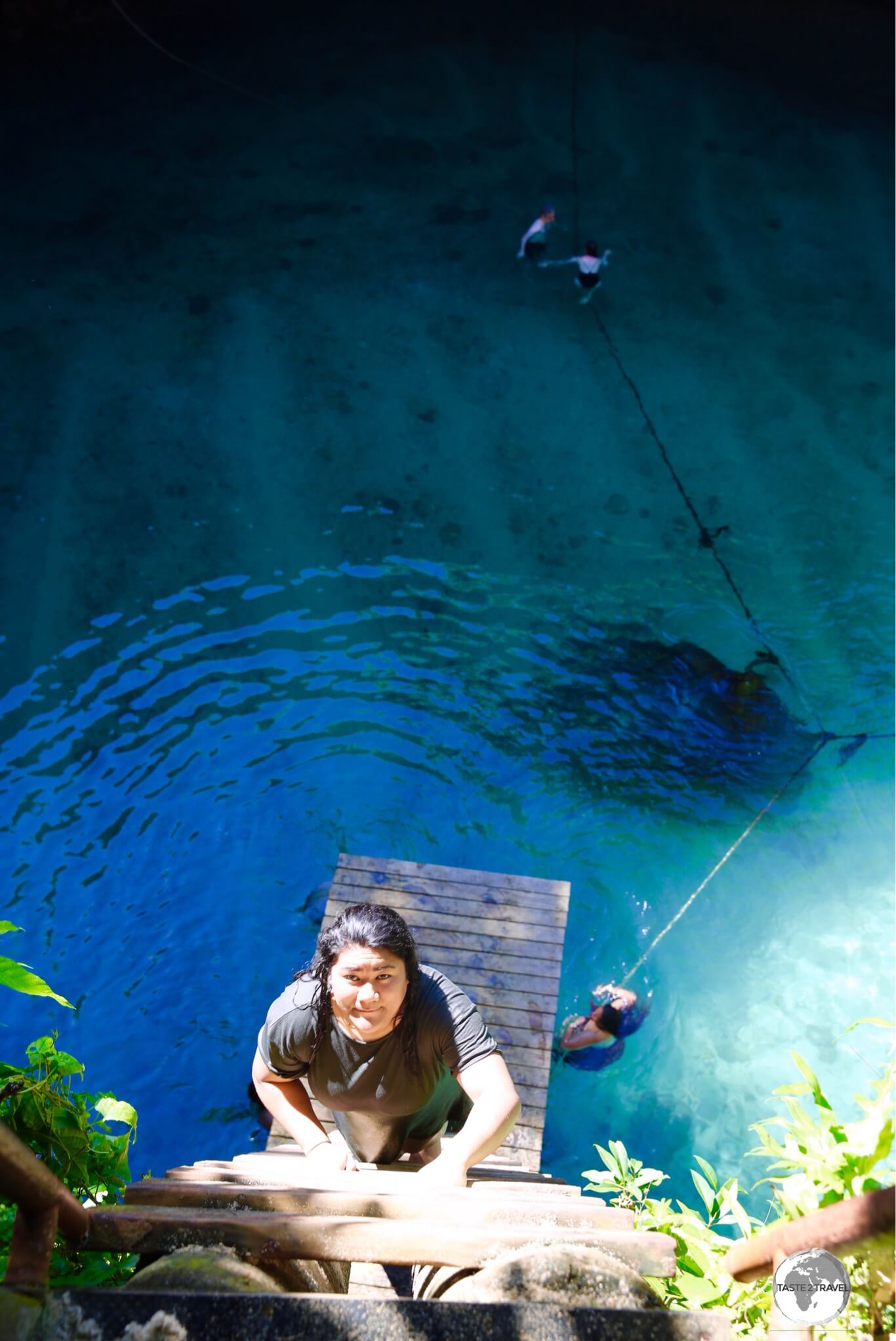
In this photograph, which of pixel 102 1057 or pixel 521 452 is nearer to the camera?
pixel 102 1057

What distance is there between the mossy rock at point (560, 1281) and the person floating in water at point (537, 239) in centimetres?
848

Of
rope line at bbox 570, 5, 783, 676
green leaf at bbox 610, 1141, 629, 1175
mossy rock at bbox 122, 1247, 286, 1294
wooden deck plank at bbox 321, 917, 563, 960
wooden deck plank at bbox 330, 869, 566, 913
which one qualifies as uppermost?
rope line at bbox 570, 5, 783, 676

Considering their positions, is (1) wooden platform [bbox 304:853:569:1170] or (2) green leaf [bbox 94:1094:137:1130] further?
(1) wooden platform [bbox 304:853:569:1170]

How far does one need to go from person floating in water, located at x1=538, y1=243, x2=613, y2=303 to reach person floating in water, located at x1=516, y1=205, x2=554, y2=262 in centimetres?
11

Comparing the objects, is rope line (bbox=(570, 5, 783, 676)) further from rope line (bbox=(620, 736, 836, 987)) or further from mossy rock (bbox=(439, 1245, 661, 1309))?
mossy rock (bbox=(439, 1245, 661, 1309))

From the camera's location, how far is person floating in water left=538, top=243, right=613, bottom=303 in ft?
27.3

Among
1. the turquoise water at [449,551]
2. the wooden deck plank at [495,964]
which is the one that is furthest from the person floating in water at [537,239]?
the wooden deck plank at [495,964]

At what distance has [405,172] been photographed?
9406 millimetres

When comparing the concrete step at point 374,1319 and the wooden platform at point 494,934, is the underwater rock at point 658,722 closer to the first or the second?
the wooden platform at point 494,934

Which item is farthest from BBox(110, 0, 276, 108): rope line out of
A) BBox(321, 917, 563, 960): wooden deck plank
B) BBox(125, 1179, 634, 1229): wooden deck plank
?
BBox(125, 1179, 634, 1229): wooden deck plank

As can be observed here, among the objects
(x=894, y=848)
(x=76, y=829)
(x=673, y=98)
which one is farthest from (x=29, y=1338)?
(x=673, y=98)

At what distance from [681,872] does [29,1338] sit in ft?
16.5

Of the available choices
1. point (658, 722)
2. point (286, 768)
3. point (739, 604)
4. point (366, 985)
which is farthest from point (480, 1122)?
point (739, 604)

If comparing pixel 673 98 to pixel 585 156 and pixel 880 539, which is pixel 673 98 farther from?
pixel 880 539
